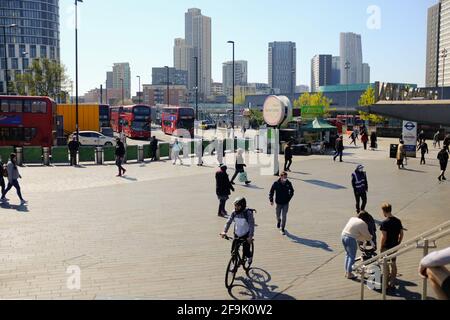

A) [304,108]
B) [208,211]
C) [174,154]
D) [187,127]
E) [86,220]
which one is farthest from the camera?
[187,127]

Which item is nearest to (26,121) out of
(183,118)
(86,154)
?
(86,154)

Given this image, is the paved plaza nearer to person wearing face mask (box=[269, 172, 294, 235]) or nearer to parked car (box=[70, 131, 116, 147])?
person wearing face mask (box=[269, 172, 294, 235])

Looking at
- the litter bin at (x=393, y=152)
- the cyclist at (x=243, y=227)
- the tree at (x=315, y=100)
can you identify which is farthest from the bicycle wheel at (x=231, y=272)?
the tree at (x=315, y=100)

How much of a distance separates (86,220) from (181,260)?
450 cm

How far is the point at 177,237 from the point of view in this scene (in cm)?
1108

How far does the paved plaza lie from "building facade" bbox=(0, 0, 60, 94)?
120 m

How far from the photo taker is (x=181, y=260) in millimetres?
9266

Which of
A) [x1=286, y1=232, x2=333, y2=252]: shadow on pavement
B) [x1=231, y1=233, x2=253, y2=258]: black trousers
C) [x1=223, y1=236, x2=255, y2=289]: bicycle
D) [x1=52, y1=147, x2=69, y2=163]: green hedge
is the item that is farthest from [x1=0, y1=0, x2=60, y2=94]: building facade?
[x1=223, y1=236, x2=255, y2=289]: bicycle

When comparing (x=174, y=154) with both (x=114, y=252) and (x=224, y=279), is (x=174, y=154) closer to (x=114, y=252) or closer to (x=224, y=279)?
(x=114, y=252)

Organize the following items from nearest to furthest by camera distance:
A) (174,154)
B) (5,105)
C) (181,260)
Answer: (181,260) → (174,154) → (5,105)

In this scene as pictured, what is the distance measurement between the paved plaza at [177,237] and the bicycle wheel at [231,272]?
138 mm

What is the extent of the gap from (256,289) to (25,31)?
450ft

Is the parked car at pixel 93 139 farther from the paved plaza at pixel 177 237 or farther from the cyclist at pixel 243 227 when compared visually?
the cyclist at pixel 243 227

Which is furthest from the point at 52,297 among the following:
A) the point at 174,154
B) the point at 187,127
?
the point at 187,127
